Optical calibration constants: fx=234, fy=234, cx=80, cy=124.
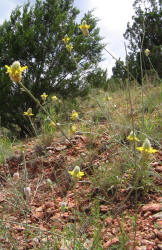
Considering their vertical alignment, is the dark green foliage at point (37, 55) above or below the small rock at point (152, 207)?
above

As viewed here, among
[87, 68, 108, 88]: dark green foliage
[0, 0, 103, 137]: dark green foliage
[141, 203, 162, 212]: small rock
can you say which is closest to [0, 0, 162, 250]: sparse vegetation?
[141, 203, 162, 212]: small rock

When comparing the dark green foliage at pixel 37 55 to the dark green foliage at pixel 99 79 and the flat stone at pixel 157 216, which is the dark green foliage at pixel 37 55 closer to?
the dark green foliage at pixel 99 79

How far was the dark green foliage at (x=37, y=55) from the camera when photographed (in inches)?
193

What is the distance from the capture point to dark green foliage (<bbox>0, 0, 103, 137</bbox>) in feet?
16.1

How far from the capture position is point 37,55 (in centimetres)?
514

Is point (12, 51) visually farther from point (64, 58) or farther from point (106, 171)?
point (106, 171)

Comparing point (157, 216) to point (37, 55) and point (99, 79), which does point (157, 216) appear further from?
point (99, 79)

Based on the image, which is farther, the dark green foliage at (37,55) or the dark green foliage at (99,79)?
the dark green foliage at (99,79)

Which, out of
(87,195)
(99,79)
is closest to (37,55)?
(99,79)

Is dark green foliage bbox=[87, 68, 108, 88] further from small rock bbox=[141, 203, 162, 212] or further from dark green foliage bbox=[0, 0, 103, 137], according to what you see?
small rock bbox=[141, 203, 162, 212]

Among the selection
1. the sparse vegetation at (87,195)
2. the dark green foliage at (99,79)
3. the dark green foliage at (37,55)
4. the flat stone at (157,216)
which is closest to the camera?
the sparse vegetation at (87,195)

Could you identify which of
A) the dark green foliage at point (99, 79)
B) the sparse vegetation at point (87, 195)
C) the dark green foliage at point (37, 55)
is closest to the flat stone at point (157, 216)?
the sparse vegetation at point (87, 195)

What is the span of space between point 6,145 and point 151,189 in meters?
2.07

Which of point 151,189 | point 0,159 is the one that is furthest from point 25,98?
point 151,189
